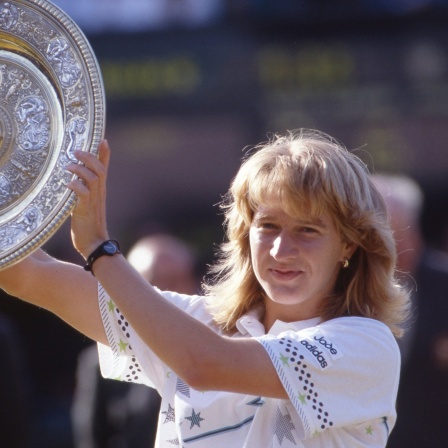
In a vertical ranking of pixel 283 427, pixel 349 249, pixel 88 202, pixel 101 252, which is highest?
pixel 88 202

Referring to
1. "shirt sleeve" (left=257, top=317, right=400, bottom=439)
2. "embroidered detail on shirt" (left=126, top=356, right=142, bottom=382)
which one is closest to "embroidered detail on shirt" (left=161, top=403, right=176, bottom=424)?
"embroidered detail on shirt" (left=126, top=356, right=142, bottom=382)

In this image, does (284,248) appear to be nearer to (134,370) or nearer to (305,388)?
(305,388)

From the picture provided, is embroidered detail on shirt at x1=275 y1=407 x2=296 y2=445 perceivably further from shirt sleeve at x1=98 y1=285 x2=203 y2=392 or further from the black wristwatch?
the black wristwatch

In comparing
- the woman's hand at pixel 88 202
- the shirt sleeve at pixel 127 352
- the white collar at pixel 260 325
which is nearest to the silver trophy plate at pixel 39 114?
the woman's hand at pixel 88 202

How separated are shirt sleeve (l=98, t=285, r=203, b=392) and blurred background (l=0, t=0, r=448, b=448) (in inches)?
253

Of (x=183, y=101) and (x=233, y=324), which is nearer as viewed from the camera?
(x=233, y=324)

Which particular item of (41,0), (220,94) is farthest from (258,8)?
(41,0)

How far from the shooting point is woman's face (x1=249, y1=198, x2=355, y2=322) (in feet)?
8.92

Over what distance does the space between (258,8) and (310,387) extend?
7.85 meters

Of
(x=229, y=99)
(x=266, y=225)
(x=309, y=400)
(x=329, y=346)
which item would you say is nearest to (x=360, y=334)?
(x=329, y=346)

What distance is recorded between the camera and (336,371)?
104 inches

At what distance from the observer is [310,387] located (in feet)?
8.61

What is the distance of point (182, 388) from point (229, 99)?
7.04 meters

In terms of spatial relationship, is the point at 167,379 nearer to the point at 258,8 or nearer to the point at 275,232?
the point at 275,232
